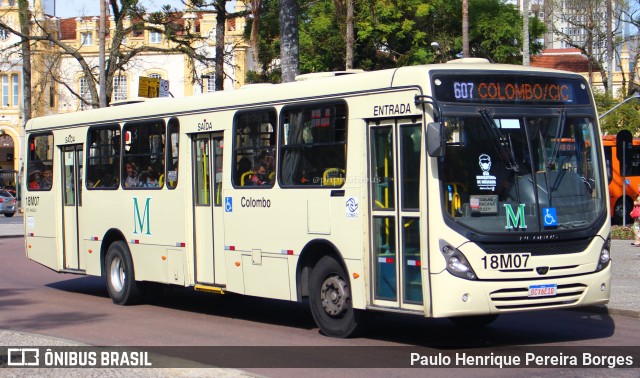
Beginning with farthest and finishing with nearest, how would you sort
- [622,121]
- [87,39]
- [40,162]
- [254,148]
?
[87,39]
[622,121]
[40,162]
[254,148]

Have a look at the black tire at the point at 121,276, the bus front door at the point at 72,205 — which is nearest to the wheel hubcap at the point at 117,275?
the black tire at the point at 121,276

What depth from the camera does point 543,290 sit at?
10891 mm

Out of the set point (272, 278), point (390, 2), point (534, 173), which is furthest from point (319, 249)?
point (390, 2)

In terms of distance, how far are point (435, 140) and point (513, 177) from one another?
44.0 inches

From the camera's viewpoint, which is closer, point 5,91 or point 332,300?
point 332,300

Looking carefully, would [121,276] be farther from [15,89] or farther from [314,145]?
[15,89]

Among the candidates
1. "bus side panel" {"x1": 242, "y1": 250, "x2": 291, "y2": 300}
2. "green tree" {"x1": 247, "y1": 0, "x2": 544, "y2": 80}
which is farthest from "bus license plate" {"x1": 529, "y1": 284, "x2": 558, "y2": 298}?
"green tree" {"x1": 247, "y1": 0, "x2": 544, "y2": 80}

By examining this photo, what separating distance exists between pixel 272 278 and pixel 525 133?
4.03 m

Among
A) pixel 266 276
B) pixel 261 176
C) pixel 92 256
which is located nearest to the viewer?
pixel 266 276

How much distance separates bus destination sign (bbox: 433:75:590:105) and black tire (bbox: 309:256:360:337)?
259cm

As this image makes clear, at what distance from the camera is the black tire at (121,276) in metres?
16.6

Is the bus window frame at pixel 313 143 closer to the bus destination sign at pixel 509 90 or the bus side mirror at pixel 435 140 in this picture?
the bus destination sign at pixel 509 90

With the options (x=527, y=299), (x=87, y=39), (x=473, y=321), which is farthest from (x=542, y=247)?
(x=87, y=39)

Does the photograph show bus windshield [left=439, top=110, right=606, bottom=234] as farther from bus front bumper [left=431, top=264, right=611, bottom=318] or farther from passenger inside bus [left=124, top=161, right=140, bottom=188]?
passenger inside bus [left=124, top=161, right=140, bottom=188]
